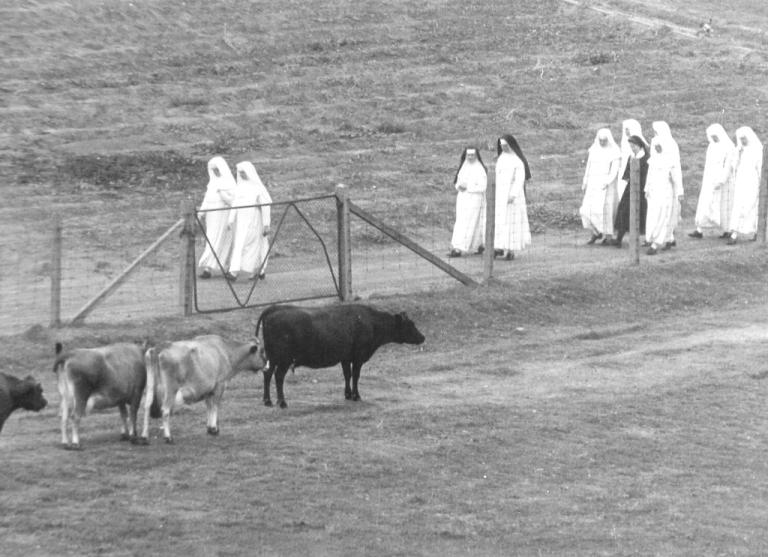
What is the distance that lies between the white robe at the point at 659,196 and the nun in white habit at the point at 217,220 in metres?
6.26

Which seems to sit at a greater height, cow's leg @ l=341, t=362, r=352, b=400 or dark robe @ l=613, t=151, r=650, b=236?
dark robe @ l=613, t=151, r=650, b=236

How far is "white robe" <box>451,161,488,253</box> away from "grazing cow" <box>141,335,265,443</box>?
32.5 feet

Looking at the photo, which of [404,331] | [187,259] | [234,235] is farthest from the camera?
[234,235]

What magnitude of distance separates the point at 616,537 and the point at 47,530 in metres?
4.07

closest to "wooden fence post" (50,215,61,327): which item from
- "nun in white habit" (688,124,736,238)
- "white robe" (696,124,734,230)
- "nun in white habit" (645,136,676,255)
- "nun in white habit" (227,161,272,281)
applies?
"nun in white habit" (227,161,272,281)

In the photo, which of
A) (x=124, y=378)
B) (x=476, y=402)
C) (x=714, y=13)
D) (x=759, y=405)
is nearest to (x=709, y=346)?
→ (x=759, y=405)

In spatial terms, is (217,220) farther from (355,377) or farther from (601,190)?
(601,190)

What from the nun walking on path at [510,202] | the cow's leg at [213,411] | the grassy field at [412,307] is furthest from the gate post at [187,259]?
the nun walking on path at [510,202]

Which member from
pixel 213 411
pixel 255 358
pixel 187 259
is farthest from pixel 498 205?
pixel 213 411

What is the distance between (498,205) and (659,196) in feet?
7.87

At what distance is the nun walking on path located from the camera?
24391 millimetres

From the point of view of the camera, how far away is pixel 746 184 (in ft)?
87.2

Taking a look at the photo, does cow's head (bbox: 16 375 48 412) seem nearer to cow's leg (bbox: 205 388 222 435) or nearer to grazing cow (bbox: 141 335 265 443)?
grazing cow (bbox: 141 335 265 443)

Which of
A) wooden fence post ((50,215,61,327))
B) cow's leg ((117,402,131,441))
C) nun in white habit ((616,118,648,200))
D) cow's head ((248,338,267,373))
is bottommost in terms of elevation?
cow's leg ((117,402,131,441))
